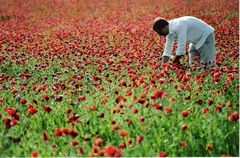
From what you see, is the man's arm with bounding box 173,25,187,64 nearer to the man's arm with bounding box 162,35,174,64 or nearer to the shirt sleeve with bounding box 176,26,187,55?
the shirt sleeve with bounding box 176,26,187,55

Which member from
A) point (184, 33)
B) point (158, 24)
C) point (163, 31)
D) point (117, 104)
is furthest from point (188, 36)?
point (117, 104)

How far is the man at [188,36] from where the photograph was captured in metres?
6.88

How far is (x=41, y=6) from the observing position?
22.4 m

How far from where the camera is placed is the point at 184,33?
22.7 feet

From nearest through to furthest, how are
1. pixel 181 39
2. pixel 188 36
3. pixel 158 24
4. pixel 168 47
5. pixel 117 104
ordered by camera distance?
pixel 117 104 < pixel 158 24 < pixel 181 39 < pixel 168 47 < pixel 188 36

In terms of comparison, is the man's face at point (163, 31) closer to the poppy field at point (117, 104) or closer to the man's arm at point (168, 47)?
the man's arm at point (168, 47)

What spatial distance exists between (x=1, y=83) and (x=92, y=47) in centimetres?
362

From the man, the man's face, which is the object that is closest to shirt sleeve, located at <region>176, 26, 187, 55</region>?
the man

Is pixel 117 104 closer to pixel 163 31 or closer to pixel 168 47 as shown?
pixel 163 31

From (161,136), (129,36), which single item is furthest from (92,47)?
Result: (161,136)

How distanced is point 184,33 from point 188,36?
0.45m

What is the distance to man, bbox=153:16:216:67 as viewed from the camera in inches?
271

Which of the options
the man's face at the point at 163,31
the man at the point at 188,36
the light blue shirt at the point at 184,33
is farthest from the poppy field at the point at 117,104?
the man's face at the point at 163,31

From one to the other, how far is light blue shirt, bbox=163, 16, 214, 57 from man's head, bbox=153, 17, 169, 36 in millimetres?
88
